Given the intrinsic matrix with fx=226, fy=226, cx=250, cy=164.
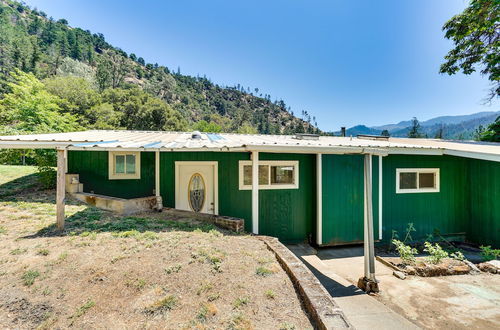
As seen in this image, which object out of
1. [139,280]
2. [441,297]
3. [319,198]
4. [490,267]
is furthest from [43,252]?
[490,267]

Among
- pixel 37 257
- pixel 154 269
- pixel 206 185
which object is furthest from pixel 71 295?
pixel 206 185

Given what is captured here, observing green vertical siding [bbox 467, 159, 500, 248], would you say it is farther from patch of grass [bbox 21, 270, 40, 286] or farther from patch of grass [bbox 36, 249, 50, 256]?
patch of grass [bbox 36, 249, 50, 256]

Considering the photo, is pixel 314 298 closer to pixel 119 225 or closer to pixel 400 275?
pixel 400 275

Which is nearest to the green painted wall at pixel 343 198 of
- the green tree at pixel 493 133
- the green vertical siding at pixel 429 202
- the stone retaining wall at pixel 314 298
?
the green vertical siding at pixel 429 202

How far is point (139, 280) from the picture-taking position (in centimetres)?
287

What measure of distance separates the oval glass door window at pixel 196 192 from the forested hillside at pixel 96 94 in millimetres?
10495

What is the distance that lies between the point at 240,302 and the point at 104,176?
243 inches

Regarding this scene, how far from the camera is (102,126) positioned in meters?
23.8

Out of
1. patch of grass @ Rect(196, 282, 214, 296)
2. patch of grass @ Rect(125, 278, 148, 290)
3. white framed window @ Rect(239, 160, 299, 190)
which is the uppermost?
white framed window @ Rect(239, 160, 299, 190)

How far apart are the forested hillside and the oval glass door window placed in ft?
34.4

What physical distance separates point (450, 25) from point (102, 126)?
94.3ft

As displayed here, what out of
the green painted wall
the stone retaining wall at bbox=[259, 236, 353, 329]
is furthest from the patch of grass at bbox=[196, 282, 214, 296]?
the green painted wall

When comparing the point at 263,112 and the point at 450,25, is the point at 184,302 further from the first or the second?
the point at 263,112

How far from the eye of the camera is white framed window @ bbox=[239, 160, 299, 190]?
6012 mm
